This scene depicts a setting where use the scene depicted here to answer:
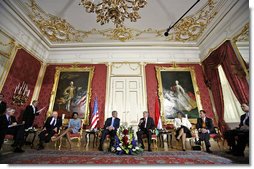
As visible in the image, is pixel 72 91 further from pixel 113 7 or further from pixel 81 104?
pixel 113 7

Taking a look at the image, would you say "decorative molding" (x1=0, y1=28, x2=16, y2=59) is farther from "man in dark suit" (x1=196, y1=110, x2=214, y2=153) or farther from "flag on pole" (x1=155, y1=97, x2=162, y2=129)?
"man in dark suit" (x1=196, y1=110, x2=214, y2=153)

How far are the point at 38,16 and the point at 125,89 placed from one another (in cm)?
395

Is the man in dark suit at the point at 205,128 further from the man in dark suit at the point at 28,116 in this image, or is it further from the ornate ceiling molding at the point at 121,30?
the man in dark suit at the point at 28,116

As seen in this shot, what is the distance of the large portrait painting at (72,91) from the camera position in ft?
17.5

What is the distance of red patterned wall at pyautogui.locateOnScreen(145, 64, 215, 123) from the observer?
539cm

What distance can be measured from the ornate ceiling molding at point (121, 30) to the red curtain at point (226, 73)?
3.57ft

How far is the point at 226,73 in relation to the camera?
431 centimetres

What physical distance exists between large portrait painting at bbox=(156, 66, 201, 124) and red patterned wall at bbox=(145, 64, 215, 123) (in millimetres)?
187

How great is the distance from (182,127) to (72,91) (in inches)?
Result: 167

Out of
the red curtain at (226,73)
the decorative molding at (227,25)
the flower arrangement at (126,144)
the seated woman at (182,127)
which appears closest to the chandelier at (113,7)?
the decorative molding at (227,25)

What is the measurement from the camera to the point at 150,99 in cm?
556

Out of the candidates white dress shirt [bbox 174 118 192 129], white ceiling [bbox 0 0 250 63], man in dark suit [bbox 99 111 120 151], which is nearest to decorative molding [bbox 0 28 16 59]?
white ceiling [bbox 0 0 250 63]

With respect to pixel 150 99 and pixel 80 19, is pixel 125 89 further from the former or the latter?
pixel 80 19

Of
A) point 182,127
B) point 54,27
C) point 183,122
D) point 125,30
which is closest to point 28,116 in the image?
point 54,27
